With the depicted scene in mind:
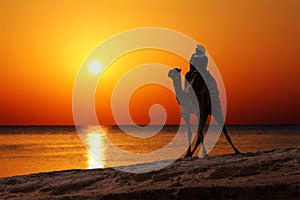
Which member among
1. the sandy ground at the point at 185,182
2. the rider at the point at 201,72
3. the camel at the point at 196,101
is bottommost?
the sandy ground at the point at 185,182

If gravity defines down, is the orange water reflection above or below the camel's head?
above

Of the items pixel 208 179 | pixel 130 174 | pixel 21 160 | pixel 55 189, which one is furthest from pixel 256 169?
pixel 21 160

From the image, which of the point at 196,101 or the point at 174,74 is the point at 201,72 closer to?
the point at 196,101

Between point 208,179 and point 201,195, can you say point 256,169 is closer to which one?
point 208,179

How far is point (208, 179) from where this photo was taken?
37.2 ft

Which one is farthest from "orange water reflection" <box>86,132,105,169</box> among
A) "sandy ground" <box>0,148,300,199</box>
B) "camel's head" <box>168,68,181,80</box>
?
"sandy ground" <box>0,148,300,199</box>

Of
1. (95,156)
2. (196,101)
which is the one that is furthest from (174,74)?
(95,156)

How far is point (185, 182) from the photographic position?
36.8 ft

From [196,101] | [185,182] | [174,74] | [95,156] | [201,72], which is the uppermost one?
[95,156]

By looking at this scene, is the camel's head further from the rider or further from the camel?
the rider

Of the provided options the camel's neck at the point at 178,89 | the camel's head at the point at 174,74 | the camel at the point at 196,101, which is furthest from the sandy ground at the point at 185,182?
the camel's head at the point at 174,74

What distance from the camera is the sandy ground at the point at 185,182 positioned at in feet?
33.5

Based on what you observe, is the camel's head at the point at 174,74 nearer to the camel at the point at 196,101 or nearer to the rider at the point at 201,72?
the camel at the point at 196,101

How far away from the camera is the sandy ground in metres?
10.2
